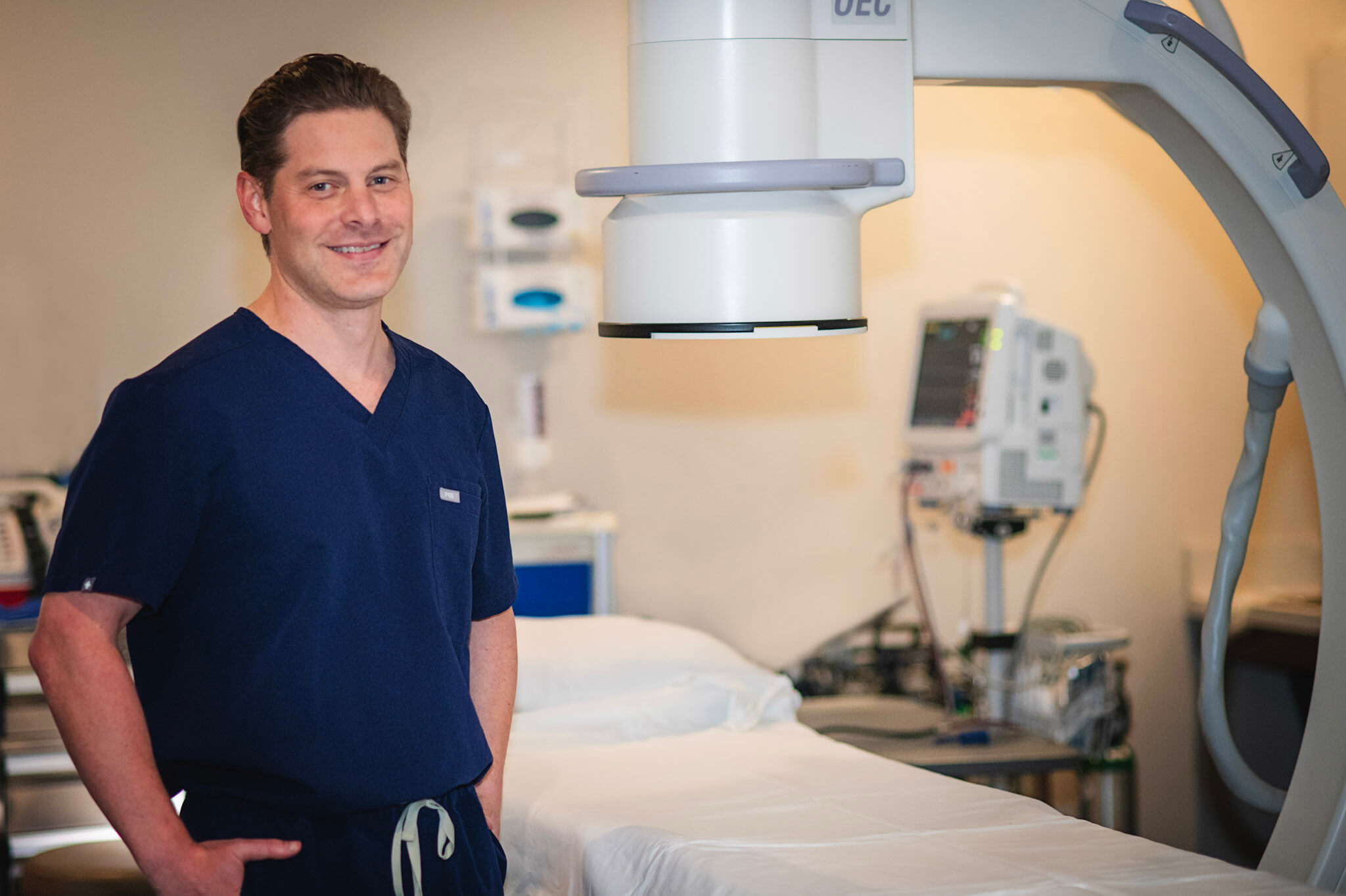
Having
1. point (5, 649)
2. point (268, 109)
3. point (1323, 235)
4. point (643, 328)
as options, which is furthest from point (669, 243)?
point (5, 649)

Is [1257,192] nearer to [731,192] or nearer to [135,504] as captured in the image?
[731,192]

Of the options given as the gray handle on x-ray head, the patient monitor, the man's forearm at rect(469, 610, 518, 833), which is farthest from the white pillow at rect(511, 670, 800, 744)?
the gray handle on x-ray head

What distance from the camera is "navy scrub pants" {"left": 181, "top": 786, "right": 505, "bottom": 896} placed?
4.66ft

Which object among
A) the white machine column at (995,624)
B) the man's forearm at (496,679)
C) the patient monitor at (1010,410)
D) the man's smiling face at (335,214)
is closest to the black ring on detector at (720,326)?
the man's smiling face at (335,214)

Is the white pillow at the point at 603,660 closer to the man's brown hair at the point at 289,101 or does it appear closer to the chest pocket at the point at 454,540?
the chest pocket at the point at 454,540

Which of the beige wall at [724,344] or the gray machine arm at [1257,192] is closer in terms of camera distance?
the gray machine arm at [1257,192]

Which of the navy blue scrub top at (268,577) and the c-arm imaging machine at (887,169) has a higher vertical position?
the c-arm imaging machine at (887,169)

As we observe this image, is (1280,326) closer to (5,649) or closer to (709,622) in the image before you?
(709,622)

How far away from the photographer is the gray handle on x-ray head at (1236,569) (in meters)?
1.83

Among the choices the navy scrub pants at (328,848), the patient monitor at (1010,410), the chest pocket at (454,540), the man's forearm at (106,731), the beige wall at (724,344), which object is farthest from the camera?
the beige wall at (724,344)

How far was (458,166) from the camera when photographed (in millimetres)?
3543

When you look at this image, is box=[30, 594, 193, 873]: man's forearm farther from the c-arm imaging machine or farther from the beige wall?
the beige wall

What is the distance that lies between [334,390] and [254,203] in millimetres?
249

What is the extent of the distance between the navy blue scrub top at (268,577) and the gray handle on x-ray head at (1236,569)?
3.73 ft
